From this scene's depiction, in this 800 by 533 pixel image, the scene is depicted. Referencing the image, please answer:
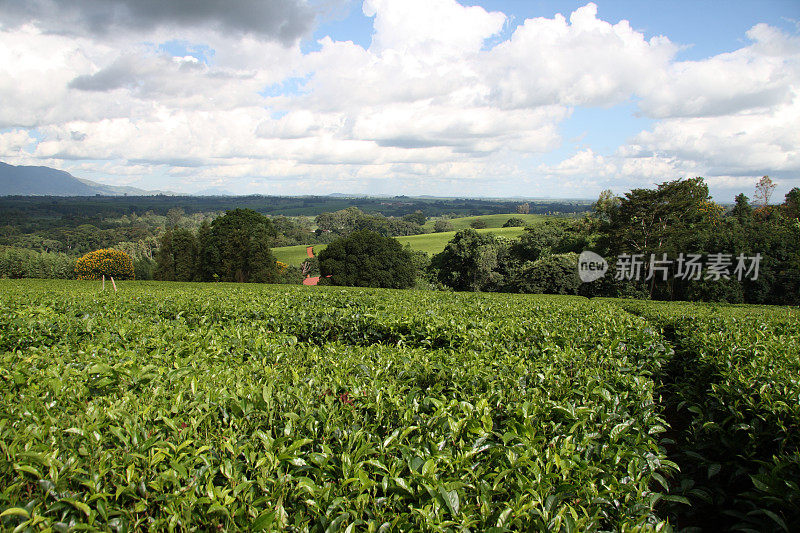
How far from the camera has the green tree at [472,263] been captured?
4319cm

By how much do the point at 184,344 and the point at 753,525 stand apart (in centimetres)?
608

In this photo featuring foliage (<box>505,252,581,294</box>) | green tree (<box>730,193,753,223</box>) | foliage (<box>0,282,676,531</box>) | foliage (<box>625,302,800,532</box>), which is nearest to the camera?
foliage (<box>0,282,676,531</box>)

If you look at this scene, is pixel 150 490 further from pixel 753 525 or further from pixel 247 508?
pixel 753 525

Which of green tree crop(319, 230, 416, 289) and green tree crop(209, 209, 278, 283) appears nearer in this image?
green tree crop(209, 209, 278, 283)

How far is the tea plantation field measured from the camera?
6.59ft

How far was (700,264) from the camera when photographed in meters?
30.0

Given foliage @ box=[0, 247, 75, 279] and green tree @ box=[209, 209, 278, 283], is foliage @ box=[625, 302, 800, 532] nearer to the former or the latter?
green tree @ box=[209, 209, 278, 283]

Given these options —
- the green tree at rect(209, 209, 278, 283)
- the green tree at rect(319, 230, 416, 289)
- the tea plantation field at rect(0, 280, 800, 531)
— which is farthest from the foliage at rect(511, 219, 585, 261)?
the tea plantation field at rect(0, 280, 800, 531)

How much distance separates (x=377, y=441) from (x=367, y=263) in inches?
1395

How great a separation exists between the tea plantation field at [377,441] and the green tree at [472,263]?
38108 mm

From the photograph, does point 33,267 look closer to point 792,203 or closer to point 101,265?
point 101,265

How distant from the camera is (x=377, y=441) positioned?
8.28ft

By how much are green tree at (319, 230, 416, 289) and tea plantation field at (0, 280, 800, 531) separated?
3231 centimetres

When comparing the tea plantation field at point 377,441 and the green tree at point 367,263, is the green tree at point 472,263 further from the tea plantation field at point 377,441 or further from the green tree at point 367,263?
the tea plantation field at point 377,441
